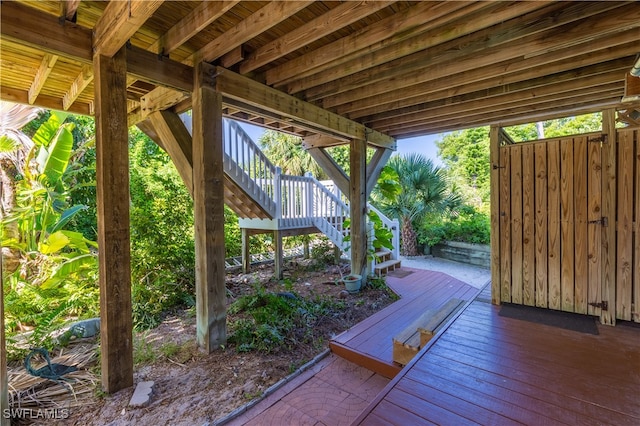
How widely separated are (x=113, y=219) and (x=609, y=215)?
4.48 meters

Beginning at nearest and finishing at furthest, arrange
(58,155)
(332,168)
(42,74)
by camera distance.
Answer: (42,74)
(58,155)
(332,168)

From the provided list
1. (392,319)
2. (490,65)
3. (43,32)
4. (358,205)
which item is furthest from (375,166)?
(43,32)

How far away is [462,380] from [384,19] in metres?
2.84

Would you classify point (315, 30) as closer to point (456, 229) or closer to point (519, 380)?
point (519, 380)

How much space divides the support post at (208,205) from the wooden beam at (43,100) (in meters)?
2.45

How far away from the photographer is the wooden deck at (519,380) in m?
1.59

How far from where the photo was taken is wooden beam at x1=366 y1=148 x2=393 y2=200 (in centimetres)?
532

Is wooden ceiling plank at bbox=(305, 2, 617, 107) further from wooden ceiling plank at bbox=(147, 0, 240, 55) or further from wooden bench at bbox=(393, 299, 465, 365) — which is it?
wooden bench at bbox=(393, 299, 465, 365)

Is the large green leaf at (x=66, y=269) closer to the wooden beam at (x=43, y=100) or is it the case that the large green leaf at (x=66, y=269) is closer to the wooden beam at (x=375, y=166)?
the wooden beam at (x=43, y=100)

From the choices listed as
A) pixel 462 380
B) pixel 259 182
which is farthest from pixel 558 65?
pixel 259 182

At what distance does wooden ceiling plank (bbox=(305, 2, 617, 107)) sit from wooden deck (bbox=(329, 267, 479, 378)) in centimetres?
285

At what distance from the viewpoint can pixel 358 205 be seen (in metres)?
5.05

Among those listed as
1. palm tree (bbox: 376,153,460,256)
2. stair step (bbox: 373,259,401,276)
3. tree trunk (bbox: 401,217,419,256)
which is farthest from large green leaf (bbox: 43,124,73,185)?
tree trunk (bbox: 401,217,419,256)

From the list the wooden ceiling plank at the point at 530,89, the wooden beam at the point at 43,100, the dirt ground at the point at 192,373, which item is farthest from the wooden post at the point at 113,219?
the wooden ceiling plank at the point at 530,89
